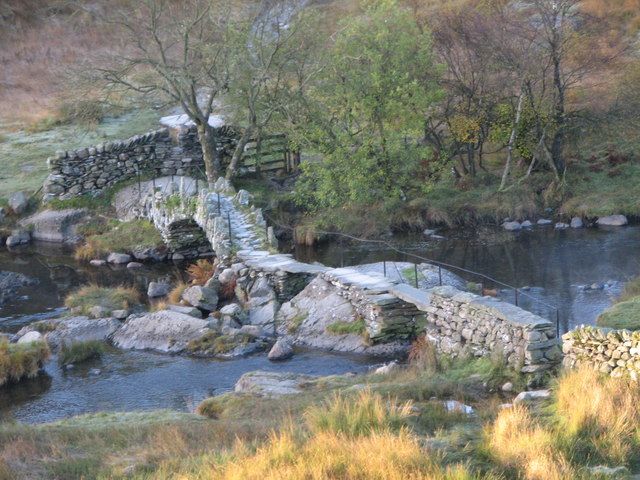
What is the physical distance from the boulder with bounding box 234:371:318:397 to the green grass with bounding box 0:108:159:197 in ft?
72.7

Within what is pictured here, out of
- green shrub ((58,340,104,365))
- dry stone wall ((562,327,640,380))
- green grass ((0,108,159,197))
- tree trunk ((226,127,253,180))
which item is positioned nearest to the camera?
dry stone wall ((562,327,640,380))

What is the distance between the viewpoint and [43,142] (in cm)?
4109

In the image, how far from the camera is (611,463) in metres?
10.0

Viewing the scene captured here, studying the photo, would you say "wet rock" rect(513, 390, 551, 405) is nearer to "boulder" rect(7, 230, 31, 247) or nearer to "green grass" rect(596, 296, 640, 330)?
"green grass" rect(596, 296, 640, 330)

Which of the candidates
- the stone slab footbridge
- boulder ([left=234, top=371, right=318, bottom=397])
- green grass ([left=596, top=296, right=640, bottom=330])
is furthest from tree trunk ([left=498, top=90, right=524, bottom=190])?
boulder ([left=234, top=371, right=318, bottom=397])

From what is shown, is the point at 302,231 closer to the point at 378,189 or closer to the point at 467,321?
the point at 378,189

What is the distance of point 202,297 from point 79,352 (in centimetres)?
409

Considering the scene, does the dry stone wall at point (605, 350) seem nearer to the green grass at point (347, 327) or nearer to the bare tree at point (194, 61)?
the green grass at point (347, 327)

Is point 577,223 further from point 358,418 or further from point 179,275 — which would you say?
point 358,418

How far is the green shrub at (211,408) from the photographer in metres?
15.4

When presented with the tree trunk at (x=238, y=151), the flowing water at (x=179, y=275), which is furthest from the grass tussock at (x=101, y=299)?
the tree trunk at (x=238, y=151)

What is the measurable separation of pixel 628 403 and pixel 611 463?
139 centimetres

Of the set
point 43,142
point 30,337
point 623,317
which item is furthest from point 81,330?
point 43,142

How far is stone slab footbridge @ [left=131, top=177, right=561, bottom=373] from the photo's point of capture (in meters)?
15.3
